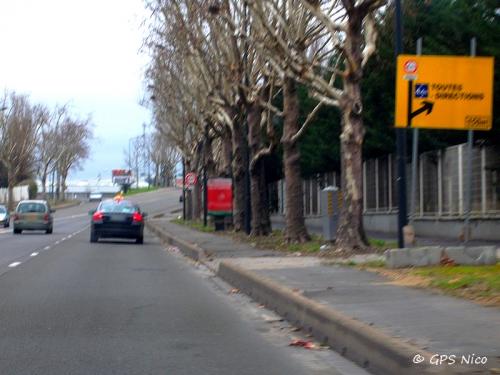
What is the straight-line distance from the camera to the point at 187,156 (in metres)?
65.3

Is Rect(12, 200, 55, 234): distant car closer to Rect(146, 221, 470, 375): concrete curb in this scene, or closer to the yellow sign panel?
the yellow sign panel

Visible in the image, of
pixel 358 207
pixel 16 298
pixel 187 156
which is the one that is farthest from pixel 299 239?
pixel 187 156

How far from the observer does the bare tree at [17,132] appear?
94.0 m

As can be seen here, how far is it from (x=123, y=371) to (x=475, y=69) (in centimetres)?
1221

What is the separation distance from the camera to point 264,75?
3350 cm

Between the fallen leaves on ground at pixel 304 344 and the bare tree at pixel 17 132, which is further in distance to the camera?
the bare tree at pixel 17 132

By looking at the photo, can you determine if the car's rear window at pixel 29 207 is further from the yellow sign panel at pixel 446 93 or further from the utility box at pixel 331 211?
the yellow sign panel at pixel 446 93

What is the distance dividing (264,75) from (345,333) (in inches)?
912

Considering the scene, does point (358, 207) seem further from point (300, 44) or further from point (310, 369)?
point (310, 369)

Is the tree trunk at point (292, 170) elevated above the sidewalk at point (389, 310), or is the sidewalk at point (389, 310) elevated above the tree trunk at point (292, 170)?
the tree trunk at point (292, 170)

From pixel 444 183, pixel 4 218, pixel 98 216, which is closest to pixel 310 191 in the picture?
pixel 4 218

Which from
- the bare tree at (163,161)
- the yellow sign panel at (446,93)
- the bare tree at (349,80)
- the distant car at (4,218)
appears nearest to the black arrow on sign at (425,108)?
the yellow sign panel at (446,93)

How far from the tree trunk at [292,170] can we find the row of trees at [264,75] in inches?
1.1

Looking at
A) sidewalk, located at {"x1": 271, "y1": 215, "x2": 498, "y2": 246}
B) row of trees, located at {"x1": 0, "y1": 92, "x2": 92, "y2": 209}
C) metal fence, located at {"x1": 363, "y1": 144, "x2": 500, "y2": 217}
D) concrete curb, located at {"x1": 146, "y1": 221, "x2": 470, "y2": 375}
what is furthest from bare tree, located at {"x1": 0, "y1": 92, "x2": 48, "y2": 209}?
concrete curb, located at {"x1": 146, "y1": 221, "x2": 470, "y2": 375}
